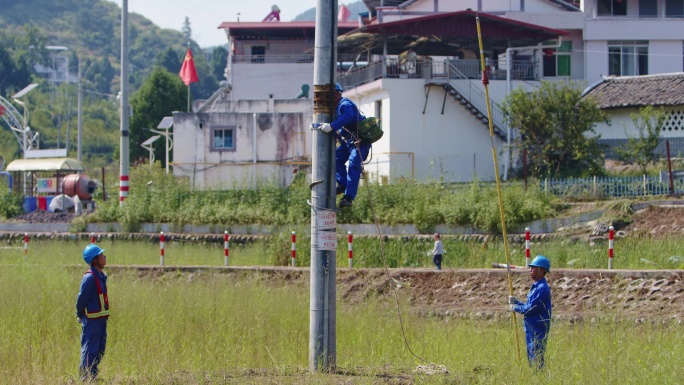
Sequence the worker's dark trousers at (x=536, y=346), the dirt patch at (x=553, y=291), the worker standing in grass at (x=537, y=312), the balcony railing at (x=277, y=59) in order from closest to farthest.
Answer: the worker's dark trousers at (x=536, y=346), the worker standing in grass at (x=537, y=312), the dirt patch at (x=553, y=291), the balcony railing at (x=277, y=59)

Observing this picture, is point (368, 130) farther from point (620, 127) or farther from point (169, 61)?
point (169, 61)

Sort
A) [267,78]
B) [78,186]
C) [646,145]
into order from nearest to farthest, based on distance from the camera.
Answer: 1. [646,145]
2. [78,186]
3. [267,78]

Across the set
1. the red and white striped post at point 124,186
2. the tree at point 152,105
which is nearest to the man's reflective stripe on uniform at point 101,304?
the red and white striped post at point 124,186

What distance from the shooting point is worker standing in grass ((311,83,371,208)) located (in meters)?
11.2

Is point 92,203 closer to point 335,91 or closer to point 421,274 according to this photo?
point 421,274

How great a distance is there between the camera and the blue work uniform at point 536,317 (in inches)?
455

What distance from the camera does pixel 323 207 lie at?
1122 cm

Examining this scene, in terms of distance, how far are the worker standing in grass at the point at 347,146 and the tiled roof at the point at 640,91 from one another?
26.1m

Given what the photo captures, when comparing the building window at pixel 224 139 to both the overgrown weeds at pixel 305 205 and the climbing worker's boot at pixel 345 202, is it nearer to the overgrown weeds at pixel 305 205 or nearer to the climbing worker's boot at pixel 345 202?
the overgrown weeds at pixel 305 205

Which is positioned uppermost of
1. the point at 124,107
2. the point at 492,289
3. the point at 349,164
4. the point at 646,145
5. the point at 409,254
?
the point at 124,107

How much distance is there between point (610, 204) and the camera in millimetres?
28969

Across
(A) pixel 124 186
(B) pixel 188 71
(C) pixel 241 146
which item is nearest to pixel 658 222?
(A) pixel 124 186

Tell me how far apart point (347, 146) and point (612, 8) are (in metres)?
41.6

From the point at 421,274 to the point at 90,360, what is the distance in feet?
40.2
